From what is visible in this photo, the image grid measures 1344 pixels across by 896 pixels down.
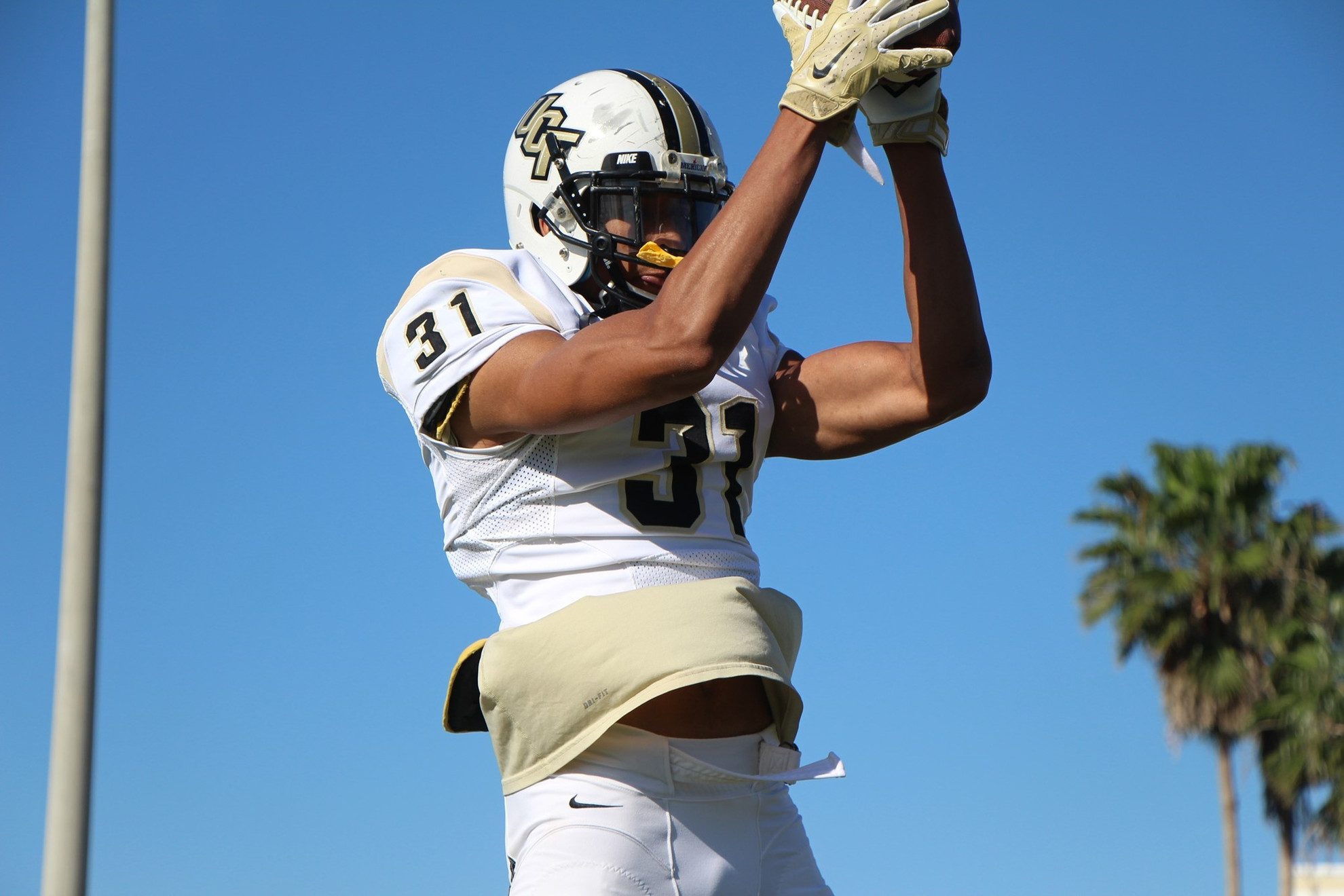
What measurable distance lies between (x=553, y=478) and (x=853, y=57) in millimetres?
970

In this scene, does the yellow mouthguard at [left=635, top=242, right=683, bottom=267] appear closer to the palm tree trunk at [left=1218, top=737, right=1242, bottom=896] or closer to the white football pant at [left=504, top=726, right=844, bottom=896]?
the white football pant at [left=504, top=726, right=844, bottom=896]

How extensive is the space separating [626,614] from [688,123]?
4.10ft

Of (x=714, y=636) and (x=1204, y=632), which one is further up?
(x=1204, y=632)

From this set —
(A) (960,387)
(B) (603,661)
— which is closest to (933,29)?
(A) (960,387)

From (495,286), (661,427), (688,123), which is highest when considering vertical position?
(688,123)

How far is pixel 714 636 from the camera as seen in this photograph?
107 inches

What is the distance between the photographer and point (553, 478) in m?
2.87

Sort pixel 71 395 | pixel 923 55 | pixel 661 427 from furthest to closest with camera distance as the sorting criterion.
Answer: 1. pixel 71 395
2. pixel 661 427
3. pixel 923 55

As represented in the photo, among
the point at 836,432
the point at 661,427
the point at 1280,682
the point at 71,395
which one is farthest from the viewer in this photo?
the point at 1280,682

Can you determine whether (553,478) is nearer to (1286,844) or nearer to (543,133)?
(543,133)

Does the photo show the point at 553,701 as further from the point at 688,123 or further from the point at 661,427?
the point at 688,123

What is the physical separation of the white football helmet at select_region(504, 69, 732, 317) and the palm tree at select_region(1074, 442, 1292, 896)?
20.1 m

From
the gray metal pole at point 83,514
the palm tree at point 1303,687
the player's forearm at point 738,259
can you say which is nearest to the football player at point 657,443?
the player's forearm at point 738,259

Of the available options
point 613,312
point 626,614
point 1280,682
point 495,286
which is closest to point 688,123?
point 613,312
